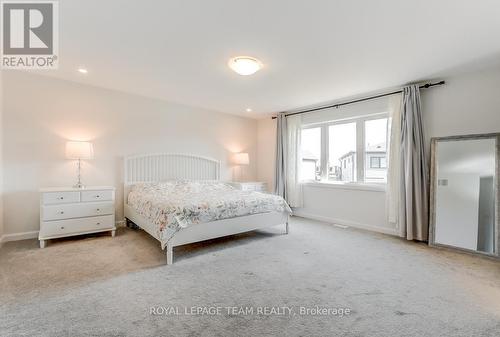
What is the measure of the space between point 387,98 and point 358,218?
2198mm

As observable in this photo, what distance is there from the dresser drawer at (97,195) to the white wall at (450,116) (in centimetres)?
411

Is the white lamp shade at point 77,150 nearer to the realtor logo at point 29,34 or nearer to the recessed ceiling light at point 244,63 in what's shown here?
the realtor logo at point 29,34

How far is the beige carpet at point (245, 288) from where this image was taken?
1.69 metres

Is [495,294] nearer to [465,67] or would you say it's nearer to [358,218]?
[358,218]

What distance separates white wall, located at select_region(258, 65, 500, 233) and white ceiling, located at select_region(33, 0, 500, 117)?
1.45 ft

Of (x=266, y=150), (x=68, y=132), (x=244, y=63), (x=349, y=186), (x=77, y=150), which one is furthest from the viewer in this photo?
(x=266, y=150)

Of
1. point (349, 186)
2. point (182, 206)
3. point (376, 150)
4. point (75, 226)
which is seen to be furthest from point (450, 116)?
point (75, 226)

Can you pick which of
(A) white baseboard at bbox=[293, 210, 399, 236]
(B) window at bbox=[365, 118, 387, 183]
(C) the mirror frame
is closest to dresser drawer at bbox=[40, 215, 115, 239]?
(A) white baseboard at bbox=[293, 210, 399, 236]

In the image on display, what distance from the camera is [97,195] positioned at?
3.60 meters

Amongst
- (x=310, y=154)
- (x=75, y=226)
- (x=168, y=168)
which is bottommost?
(x=75, y=226)

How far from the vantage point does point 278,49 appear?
271 cm

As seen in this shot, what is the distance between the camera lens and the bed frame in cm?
299

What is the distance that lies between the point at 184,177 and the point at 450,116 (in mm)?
4682

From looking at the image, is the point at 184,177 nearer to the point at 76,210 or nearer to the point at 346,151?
the point at 76,210
